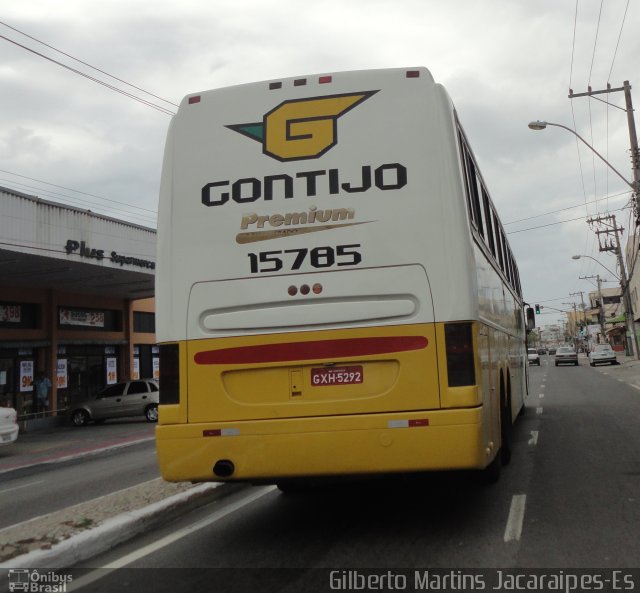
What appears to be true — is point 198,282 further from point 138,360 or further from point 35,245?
point 138,360

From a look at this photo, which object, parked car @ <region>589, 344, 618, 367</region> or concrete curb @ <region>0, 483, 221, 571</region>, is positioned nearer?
concrete curb @ <region>0, 483, 221, 571</region>

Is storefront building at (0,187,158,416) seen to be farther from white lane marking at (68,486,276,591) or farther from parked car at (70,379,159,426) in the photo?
white lane marking at (68,486,276,591)

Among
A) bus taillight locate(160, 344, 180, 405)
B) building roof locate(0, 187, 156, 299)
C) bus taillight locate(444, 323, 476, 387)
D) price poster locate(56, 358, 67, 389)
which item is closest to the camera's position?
bus taillight locate(444, 323, 476, 387)

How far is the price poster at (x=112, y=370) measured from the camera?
27.9 meters

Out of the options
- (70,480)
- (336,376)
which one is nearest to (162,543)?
(336,376)

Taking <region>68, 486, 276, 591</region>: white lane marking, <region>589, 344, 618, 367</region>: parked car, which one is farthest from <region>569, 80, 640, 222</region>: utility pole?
<region>589, 344, 618, 367</region>: parked car

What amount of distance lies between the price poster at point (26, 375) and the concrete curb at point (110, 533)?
59.8 feet

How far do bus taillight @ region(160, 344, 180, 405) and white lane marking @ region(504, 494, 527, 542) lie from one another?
2.90 metres

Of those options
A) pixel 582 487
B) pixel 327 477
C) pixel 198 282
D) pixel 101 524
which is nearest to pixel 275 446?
pixel 327 477

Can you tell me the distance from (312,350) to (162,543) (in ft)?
7.30

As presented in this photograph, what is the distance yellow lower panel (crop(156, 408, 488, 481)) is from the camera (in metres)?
5.06

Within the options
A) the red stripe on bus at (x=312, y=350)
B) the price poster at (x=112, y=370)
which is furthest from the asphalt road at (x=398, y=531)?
the price poster at (x=112, y=370)

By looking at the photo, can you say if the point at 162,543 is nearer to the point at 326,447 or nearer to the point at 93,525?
the point at 93,525

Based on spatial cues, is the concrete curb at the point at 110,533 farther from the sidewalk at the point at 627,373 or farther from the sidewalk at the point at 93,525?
the sidewalk at the point at 627,373
